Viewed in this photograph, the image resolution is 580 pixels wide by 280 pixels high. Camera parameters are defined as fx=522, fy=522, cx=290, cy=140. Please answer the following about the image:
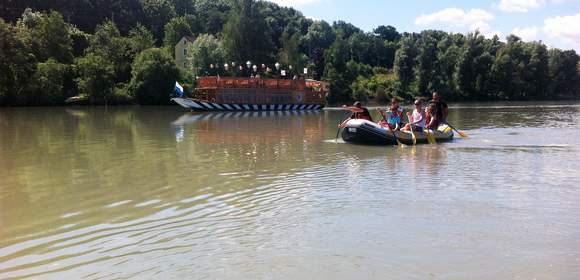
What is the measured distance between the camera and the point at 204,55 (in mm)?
72062

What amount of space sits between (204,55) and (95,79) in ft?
50.6

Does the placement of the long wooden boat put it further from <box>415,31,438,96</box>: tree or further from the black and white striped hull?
<box>415,31,438,96</box>: tree

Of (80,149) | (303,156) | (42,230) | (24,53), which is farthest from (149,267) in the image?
(24,53)

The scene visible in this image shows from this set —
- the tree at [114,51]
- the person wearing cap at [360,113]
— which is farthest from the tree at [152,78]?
the person wearing cap at [360,113]

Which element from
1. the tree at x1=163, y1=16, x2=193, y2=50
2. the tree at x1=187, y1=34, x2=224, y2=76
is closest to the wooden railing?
the tree at x1=187, y1=34, x2=224, y2=76

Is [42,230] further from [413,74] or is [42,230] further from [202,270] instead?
[413,74]

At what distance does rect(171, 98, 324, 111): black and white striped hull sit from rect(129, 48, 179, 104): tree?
11.8 metres

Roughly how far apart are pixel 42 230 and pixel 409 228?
19.4 ft

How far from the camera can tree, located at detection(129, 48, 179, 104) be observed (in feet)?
212

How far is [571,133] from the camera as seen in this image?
84.1 feet

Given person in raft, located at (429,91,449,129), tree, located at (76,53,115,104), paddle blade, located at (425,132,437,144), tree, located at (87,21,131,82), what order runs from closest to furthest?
paddle blade, located at (425,132,437,144)
person in raft, located at (429,91,449,129)
tree, located at (76,53,115,104)
tree, located at (87,21,131,82)

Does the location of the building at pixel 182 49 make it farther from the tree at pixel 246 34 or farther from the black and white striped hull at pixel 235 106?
the black and white striped hull at pixel 235 106

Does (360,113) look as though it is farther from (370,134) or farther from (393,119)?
(370,134)

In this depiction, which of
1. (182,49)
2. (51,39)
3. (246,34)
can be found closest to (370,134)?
(246,34)
